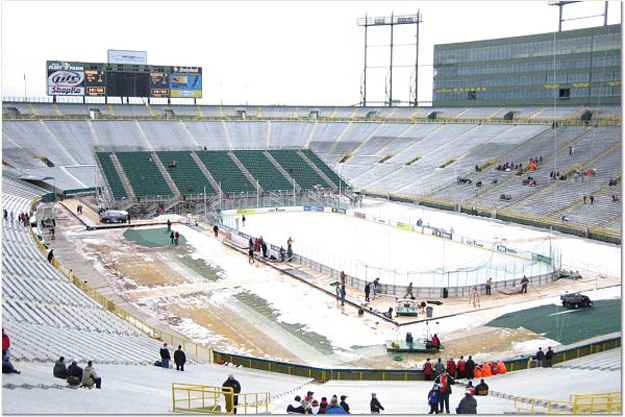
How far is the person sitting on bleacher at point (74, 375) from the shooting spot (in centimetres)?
1328

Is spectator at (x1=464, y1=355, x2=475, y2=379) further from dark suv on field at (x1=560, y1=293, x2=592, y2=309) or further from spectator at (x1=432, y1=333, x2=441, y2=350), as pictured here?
dark suv on field at (x1=560, y1=293, x2=592, y2=309)

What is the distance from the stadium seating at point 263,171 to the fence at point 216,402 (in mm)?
45156

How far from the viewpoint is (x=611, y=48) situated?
6775 cm

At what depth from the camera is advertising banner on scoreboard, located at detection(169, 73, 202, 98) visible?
258 feet

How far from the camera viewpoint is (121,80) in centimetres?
7519

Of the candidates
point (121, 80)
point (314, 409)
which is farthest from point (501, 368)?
point (121, 80)


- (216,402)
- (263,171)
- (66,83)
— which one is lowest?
(216,402)

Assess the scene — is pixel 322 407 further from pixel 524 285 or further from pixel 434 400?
pixel 524 285

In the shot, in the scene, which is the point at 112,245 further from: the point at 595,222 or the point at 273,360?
the point at 595,222

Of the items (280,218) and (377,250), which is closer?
(377,250)

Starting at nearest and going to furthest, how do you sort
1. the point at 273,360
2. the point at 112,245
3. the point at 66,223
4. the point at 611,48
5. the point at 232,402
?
1. the point at 232,402
2. the point at 273,360
3. the point at 112,245
4. the point at 66,223
5. the point at 611,48

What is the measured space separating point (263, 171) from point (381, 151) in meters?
16.8

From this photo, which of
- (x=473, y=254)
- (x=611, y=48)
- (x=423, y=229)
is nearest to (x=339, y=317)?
(x=473, y=254)

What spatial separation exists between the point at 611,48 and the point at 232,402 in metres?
67.7
